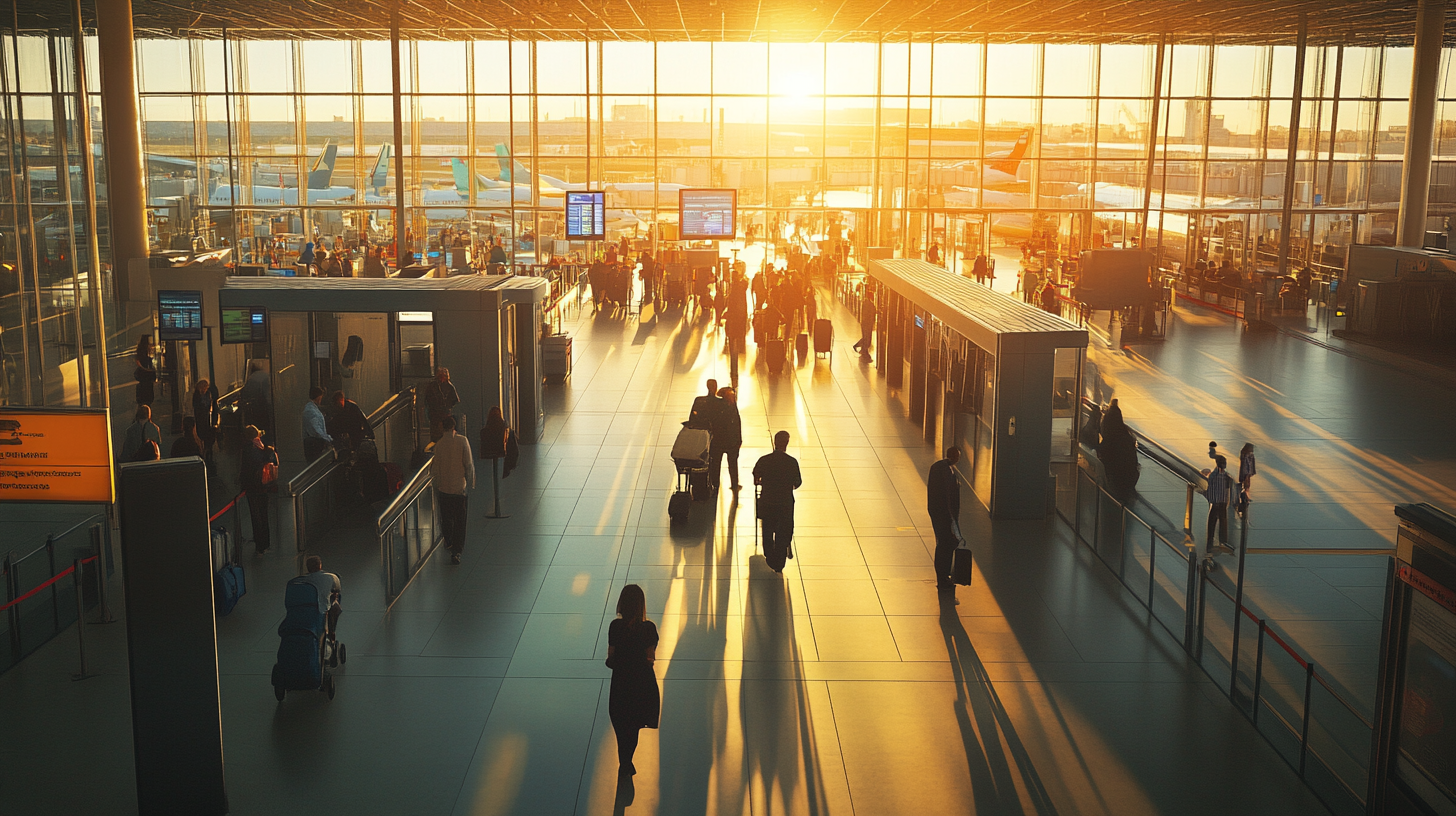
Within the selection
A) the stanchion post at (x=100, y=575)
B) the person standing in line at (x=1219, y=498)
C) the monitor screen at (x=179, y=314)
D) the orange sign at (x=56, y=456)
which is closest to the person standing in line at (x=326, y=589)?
the orange sign at (x=56, y=456)

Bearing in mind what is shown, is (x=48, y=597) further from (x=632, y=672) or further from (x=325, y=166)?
(x=325, y=166)

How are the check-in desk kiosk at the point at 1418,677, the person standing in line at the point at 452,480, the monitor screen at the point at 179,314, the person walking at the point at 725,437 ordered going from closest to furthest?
1. the check-in desk kiosk at the point at 1418,677
2. the person standing in line at the point at 452,480
3. the person walking at the point at 725,437
4. the monitor screen at the point at 179,314

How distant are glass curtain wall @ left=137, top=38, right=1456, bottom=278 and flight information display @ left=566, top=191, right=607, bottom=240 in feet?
20.8

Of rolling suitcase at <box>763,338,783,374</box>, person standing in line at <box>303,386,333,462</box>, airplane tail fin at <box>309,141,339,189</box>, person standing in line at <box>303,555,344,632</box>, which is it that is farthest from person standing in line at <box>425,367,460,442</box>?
airplane tail fin at <box>309,141,339,189</box>

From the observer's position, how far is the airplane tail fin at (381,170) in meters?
38.4

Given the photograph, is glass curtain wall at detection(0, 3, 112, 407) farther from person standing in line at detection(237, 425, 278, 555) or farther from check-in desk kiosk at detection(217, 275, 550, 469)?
person standing in line at detection(237, 425, 278, 555)

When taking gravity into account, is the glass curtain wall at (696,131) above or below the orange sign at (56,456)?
above

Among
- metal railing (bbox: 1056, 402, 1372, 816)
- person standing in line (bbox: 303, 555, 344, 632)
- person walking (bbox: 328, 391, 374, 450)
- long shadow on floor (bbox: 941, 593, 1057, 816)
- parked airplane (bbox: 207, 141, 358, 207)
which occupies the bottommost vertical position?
long shadow on floor (bbox: 941, 593, 1057, 816)

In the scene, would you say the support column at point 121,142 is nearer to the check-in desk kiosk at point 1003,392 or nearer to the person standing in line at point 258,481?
the person standing in line at point 258,481

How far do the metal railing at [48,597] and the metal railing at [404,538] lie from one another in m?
2.17

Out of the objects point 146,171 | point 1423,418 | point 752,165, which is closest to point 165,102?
point 146,171

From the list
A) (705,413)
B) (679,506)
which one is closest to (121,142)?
(705,413)

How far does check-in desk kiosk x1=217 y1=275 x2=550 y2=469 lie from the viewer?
48.5 ft

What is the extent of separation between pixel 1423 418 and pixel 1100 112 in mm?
22463
